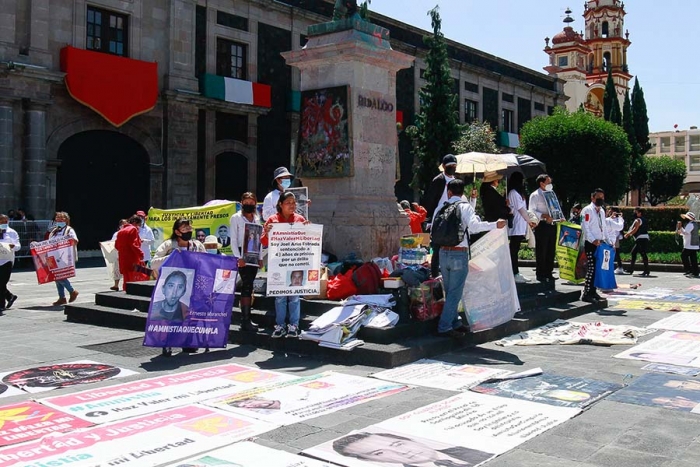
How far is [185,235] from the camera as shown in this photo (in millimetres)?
8391

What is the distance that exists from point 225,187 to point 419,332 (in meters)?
22.8

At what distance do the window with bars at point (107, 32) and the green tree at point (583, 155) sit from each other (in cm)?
2374

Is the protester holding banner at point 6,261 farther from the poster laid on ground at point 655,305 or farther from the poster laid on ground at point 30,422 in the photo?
the poster laid on ground at point 655,305

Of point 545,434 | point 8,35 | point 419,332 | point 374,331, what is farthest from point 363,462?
point 8,35

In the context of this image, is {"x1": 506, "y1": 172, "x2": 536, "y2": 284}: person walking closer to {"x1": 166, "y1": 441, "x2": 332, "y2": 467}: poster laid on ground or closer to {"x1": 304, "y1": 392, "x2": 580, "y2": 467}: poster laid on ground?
{"x1": 304, "y1": 392, "x2": 580, "y2": 467}: poster laid on ground

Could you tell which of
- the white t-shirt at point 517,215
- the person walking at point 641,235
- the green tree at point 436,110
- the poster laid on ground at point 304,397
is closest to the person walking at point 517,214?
the white t-shirt at point 517,215

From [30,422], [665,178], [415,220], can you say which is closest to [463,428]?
[30,422]

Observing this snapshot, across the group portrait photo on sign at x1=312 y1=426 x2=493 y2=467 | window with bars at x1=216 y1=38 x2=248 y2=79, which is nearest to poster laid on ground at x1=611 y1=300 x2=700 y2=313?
portrait photo on sign at x1=312 y1=426 x2=493 y2=467

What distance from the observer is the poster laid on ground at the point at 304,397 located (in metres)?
5.48

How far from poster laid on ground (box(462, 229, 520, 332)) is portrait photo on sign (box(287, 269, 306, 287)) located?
1.96 meters

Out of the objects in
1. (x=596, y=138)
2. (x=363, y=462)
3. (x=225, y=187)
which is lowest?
(x=363, y=462)

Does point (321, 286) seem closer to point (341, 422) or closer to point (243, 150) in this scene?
point (341, 422)

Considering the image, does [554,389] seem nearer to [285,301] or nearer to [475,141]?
[285,301]

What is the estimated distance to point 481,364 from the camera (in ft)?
24.1
